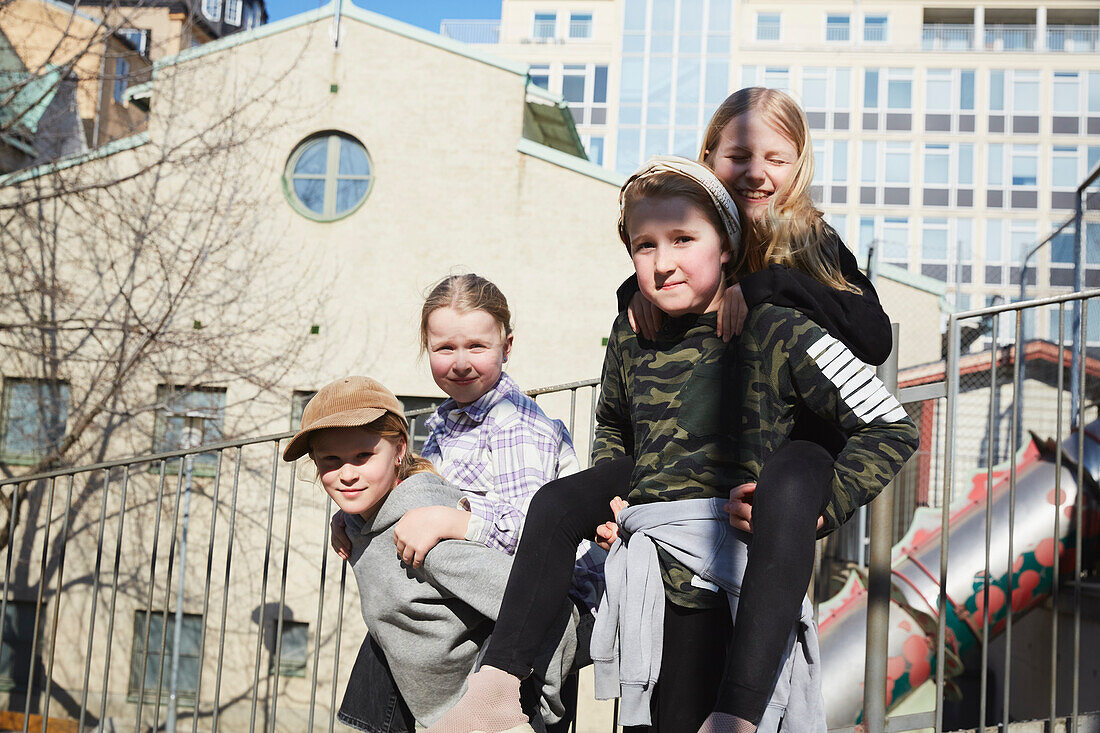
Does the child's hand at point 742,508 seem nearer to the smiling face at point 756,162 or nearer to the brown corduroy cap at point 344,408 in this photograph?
the smiling face at point 756,162

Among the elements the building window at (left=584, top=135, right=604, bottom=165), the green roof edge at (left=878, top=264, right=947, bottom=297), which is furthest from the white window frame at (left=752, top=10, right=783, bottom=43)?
the green roof edge at (left=878, top=264, right=947, bottom=297)

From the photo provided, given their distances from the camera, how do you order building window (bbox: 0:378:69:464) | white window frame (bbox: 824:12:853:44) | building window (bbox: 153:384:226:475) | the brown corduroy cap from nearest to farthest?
the brown corduroy cap < building window (bbox: 153:384:226:475) < building window (bbox: 0:378:69:464) < white window frame (bbox: 824:12:853:44)

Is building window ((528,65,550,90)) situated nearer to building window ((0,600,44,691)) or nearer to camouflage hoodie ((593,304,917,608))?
building window ((0,600,44,691))

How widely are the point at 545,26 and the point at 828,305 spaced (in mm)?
45551

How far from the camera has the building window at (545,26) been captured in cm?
4447

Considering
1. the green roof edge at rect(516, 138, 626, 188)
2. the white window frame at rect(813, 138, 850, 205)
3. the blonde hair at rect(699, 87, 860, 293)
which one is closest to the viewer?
the blonde hair at rect(699, 87, 860, 293)

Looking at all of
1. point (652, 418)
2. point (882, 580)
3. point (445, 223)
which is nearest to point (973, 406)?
point (445, 223)

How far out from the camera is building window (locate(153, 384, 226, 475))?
12.5 m

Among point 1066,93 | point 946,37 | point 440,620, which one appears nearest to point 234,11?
point 946,37

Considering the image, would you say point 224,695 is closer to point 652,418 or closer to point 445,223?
point 445,223

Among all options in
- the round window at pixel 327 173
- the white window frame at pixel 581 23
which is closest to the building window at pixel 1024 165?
the white window frame at pixel 581 23

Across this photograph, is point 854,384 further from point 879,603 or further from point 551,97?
point 551,97

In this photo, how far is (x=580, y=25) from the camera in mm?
44438

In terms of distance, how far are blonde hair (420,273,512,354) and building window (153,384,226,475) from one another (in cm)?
1045
